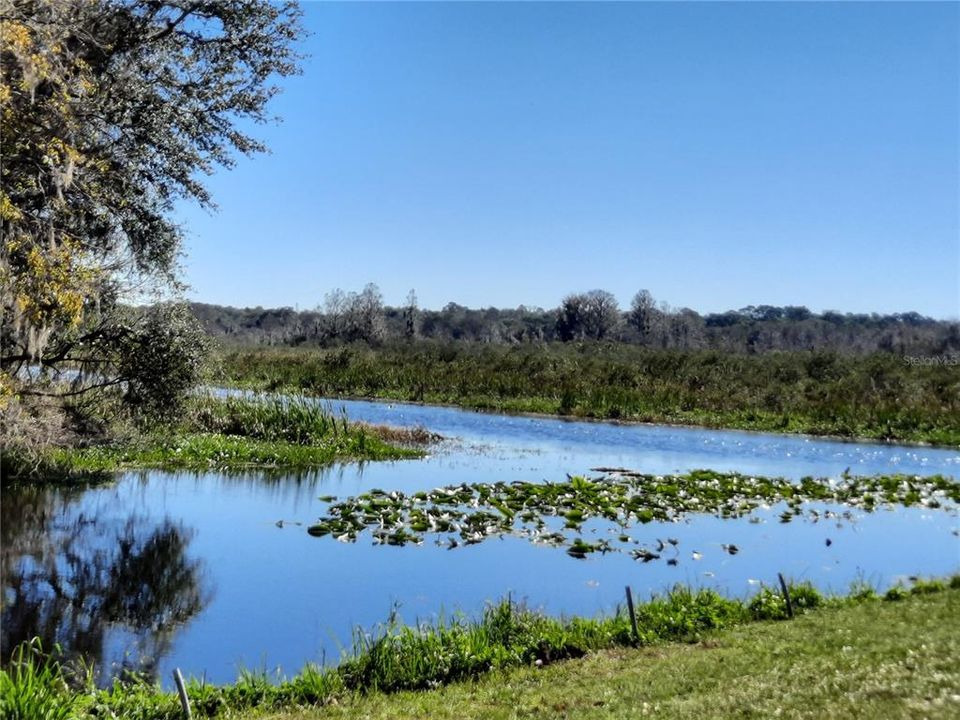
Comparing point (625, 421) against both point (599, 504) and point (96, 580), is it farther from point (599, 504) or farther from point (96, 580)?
point (96, 580)

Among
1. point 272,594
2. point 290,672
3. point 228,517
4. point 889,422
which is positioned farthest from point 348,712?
point 889,422

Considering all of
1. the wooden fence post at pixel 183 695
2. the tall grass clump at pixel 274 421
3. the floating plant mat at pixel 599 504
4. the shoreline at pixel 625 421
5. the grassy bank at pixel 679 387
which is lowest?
the wooden fence post at pixel 183 695

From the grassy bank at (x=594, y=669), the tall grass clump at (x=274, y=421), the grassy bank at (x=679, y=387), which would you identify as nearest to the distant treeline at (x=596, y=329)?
the grassy bank at (x=679, y=387)

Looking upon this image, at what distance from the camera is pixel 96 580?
13.8 meters

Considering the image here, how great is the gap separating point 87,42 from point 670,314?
125630 millimetres

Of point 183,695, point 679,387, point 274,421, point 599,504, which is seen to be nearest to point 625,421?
point 679,387

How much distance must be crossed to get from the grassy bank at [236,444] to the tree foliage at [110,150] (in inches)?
97.8

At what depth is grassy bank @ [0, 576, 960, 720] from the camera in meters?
8.16

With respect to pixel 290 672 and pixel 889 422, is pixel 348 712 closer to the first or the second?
pixel 290 672

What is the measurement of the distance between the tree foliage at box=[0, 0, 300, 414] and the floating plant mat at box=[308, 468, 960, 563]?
6.65m

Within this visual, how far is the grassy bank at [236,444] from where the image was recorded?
22.6 m

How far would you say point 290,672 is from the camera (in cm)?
1011

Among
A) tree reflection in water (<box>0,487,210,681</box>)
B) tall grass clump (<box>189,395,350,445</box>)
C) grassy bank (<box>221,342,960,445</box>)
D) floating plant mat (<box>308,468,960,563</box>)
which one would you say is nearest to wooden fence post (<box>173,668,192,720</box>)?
tree reflection in water (<box>0,487,210,681</box>)

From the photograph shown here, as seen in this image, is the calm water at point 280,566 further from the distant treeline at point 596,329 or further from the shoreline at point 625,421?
the distant treeline at point 596,329
